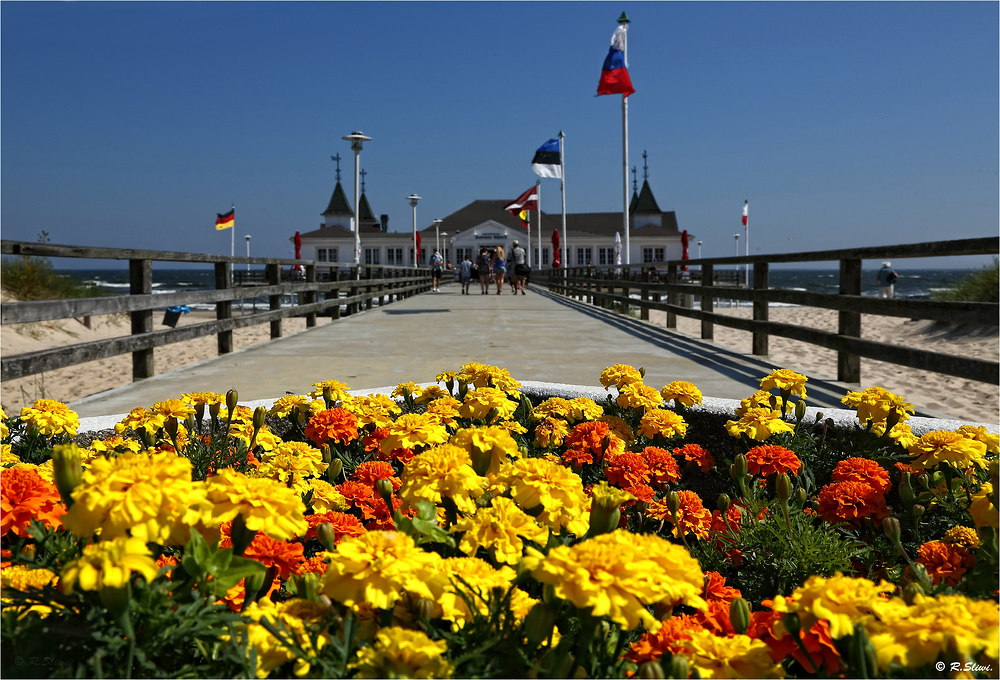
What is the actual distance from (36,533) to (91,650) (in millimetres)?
329

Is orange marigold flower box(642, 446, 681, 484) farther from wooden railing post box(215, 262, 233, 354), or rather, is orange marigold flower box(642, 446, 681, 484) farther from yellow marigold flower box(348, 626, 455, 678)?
wooden railing post box(215, 262, 233, 354)

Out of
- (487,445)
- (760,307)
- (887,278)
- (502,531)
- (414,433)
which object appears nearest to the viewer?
(502,531)

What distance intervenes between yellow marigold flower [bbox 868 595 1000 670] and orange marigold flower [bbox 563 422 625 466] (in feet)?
4.75

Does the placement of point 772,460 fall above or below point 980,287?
below

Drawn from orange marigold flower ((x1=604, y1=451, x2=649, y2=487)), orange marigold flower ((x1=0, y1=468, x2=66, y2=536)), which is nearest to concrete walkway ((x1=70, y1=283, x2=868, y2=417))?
orange marigold flower ((x1=604, y1=451, x2=649, y2=487))

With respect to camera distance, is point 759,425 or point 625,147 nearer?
point 759,425

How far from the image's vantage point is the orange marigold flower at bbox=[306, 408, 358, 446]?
2520 millimetres

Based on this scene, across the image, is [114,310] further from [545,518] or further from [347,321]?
[347,321]

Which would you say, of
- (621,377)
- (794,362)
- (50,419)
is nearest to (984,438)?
(621,377)

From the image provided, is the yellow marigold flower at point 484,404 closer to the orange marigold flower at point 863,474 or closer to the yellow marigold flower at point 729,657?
the orange marigold flower at point 863,474

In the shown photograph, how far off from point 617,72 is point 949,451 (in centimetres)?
1766

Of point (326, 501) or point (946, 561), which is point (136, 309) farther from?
point (946, 561)

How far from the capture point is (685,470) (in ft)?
8.66

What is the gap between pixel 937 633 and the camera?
0.91 metres
